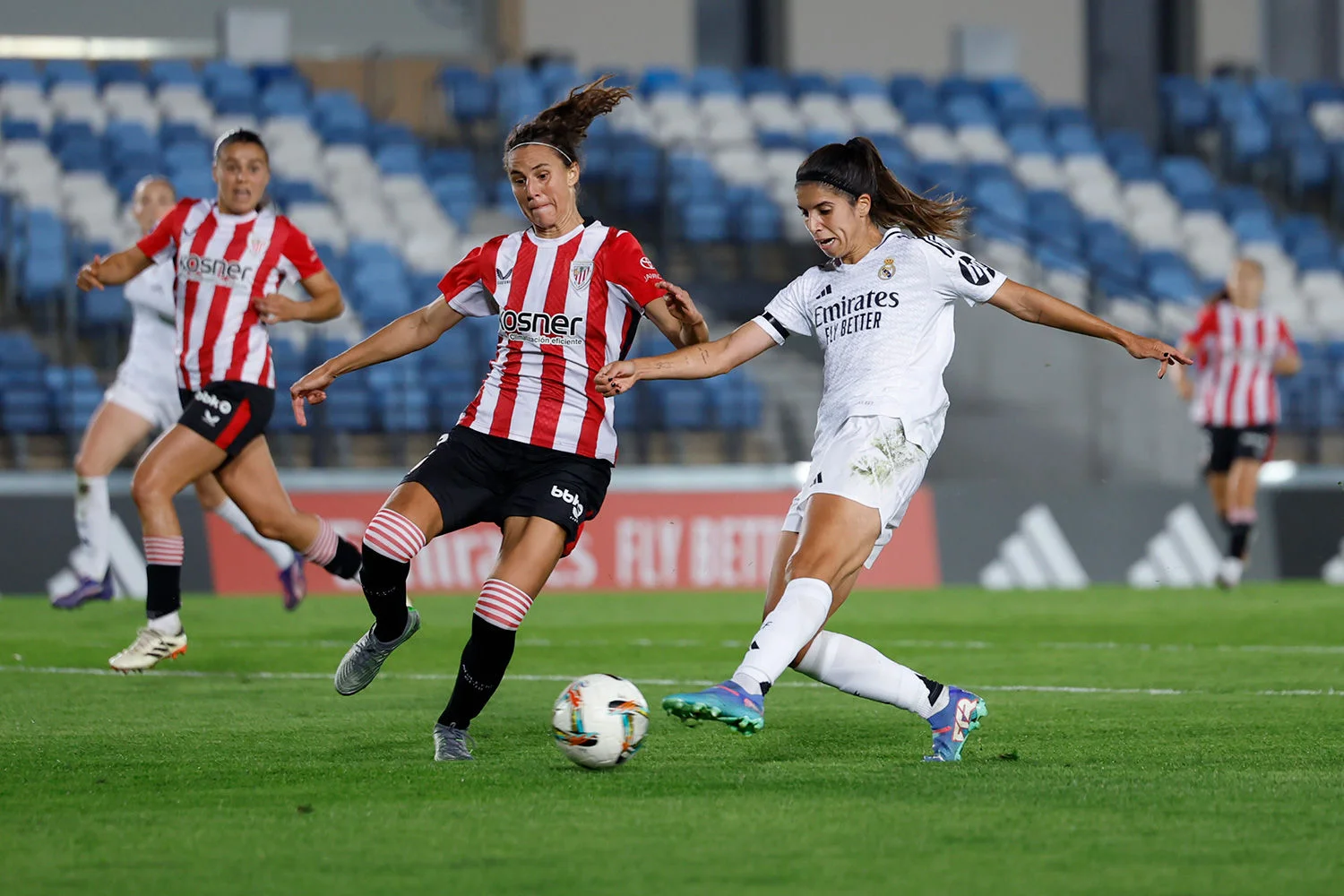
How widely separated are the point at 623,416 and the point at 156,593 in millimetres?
6950

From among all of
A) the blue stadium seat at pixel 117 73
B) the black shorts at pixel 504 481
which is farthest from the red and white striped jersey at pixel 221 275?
the blue stadium seat at pixel 117 73

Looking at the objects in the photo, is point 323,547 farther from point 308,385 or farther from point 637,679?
point 308,385

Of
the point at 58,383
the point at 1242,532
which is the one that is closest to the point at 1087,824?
the point at 1242,532

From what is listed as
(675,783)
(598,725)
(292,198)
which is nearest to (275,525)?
(598,725)

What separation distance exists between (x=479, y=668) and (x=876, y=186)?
6.16 ft

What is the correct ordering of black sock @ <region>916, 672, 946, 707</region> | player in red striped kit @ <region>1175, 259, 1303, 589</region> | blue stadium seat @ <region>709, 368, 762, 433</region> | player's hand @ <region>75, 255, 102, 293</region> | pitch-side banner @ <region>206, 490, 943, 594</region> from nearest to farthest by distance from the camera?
black sock @ <region>916, 672, 946, 707</region>, player's hand @ <region>75, 255, 102, 293</region>, pitch-side banner @ <region>206, 490, 943, 594</region>, player in red striped kit @ <region>1175, 259, 1303, 589</region>, blue stadium seat @ <region>709, 368, 762, 433</region>

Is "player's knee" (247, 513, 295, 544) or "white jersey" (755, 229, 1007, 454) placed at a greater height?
"white jersey" (755, 229, 1007, 454)

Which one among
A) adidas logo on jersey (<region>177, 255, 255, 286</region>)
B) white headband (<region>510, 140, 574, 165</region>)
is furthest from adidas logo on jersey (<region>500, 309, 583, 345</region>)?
adidas logo on jersey (<region>177, 255, 255, 286</region>)

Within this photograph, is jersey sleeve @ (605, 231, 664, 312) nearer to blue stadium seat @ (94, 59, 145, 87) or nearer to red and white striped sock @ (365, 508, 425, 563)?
red and white striped sock @ (365, 508, 425, 563)

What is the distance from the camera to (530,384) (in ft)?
19.2

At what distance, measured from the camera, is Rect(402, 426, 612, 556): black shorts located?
571 cm

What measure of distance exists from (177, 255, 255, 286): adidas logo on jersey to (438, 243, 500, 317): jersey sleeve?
2.71m

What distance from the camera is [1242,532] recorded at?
13.8 meters

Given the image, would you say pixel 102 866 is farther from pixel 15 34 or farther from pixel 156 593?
pixel 15 34
